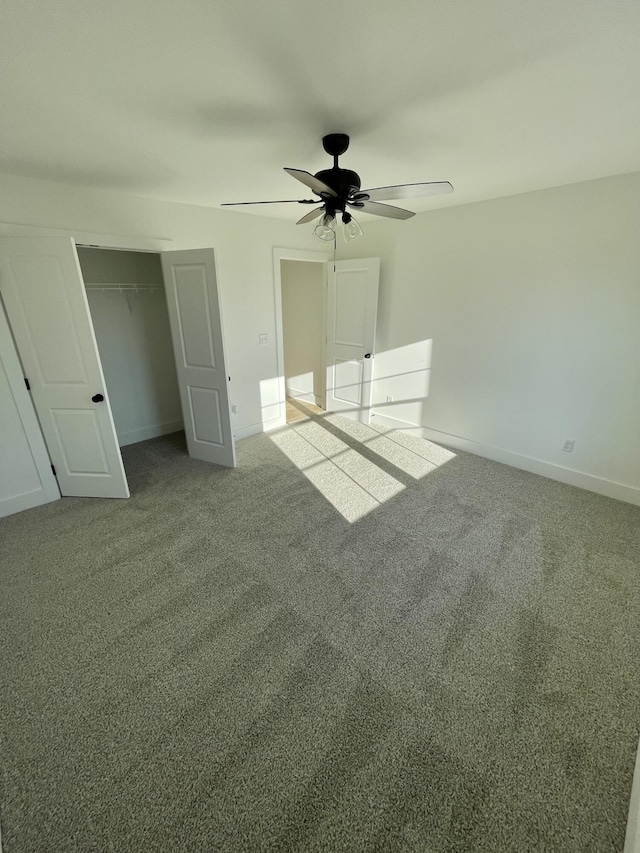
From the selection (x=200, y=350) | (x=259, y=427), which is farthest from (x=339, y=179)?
(x=259, y=427)

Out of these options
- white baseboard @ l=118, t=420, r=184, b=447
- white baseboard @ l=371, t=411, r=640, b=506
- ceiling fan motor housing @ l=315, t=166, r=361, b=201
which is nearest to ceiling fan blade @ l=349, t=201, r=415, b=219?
ceiling fan motor housing @ l=315, t=166, r=361, b=201

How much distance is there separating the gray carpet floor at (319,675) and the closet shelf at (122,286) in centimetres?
224

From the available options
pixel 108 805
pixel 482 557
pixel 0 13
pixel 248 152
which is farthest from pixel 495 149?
pixel 108 805

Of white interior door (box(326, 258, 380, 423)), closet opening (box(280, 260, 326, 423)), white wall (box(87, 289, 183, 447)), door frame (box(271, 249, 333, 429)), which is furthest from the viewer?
closet opening (box(280, 260, 326, 423))

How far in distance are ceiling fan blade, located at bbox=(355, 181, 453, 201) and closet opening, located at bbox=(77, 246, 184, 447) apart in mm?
2932

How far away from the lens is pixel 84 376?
2.70 metres

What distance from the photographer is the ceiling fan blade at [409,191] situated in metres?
1.73

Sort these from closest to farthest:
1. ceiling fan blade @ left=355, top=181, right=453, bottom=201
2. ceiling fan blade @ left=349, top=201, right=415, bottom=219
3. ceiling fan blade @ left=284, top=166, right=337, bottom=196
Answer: ceiling fan blade @ left=284, top=166, right=337, bottom=196, ceiling fan blade @ left=355, top=181, right=453, bottom=201, ceiling fan blade @ left=349, top=201, right=415, bottom=219

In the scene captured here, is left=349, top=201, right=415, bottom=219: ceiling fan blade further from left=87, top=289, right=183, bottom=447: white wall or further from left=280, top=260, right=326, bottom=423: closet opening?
left=87, top=289, right=183, bottom=447: white wall

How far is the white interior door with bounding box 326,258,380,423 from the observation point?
412 centimetres

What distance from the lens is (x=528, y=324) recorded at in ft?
10.4

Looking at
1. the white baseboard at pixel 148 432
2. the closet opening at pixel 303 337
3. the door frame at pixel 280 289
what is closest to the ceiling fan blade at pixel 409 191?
the door frame at pixel 280 289

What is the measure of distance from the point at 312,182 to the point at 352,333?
279 centimetres

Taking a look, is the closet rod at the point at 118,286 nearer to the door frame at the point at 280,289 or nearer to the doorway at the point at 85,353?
the doorway at the point at 85,353
